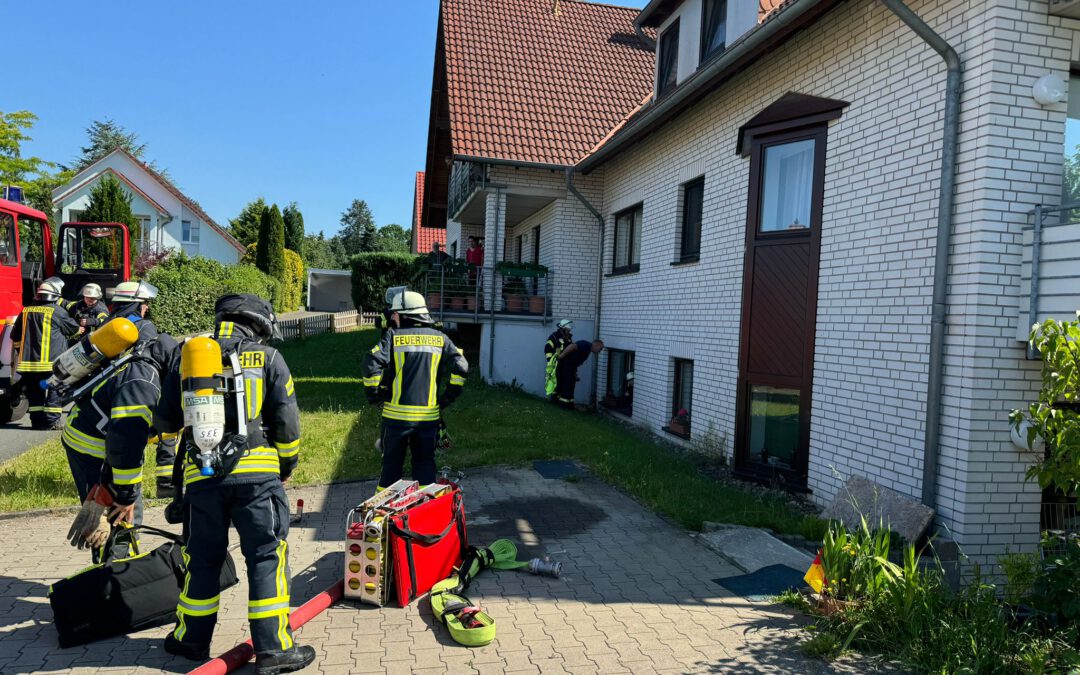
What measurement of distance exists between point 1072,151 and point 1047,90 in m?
0.58

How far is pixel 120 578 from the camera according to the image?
13.0 feet

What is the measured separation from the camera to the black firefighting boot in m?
3.54

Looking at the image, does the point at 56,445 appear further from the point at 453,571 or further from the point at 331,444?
the point at 453,571

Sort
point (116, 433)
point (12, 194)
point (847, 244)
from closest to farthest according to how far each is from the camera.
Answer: point (116, 433), point (847, 244), point (12, 194)

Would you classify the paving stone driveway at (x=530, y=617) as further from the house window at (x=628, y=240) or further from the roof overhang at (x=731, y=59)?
the house window at (x=628, y=240)

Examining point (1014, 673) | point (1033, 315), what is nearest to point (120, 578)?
point (1014, 673)

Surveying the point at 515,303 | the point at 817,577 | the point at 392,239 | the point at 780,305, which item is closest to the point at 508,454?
the point at 780,305

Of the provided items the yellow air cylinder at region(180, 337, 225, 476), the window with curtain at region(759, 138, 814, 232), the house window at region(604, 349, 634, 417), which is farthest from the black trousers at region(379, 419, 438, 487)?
the house window at region(604, 349, 634, 417)

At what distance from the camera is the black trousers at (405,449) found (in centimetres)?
583

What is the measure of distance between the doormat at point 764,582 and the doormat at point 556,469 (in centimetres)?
320

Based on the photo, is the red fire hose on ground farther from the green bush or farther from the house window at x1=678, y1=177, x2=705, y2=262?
the green bush

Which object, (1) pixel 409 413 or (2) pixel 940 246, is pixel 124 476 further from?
(2) pixel 940 246

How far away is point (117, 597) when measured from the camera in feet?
12.9

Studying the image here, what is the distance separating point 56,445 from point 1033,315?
10687 mm
